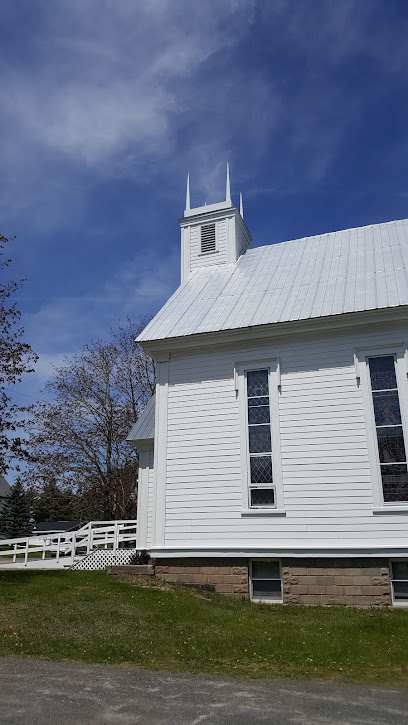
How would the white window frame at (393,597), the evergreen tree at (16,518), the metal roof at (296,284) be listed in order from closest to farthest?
the white window frame at (393,597) < the metal roof at (296,284) < the evergreen tree at (16,518)

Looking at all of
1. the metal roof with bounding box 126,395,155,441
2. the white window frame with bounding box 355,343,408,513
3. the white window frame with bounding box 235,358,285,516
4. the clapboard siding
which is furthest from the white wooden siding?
the white window frame with bounding box 355,343,408,513

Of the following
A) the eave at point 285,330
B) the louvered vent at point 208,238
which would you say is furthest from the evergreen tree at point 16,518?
the eave at point 285,330

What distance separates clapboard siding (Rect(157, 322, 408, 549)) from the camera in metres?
11.0

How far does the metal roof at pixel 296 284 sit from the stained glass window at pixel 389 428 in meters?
Answer: 1.41

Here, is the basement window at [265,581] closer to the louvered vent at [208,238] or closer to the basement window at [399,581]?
the basement window at [399,581]

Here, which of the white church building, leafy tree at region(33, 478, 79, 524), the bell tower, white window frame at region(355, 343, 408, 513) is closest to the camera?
white window frame at region(355, 343, 408, 513)

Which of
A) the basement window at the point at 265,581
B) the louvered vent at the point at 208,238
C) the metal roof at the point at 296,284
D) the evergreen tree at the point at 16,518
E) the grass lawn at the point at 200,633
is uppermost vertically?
the louvered vent at the point at 208,238

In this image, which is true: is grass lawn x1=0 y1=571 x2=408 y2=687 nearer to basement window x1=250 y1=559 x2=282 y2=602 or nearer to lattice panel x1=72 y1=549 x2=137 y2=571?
basement window x1=250 y1=559 x2=282 y2=602

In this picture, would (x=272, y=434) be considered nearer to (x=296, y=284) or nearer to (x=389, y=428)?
(x=389, y=428)

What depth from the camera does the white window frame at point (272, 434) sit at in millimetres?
11492

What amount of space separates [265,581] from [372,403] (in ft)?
14.8

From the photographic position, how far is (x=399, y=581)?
10.7 meters

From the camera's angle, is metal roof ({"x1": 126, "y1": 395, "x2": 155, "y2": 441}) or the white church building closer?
the white church building

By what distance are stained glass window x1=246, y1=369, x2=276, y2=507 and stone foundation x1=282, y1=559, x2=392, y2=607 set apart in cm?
147
